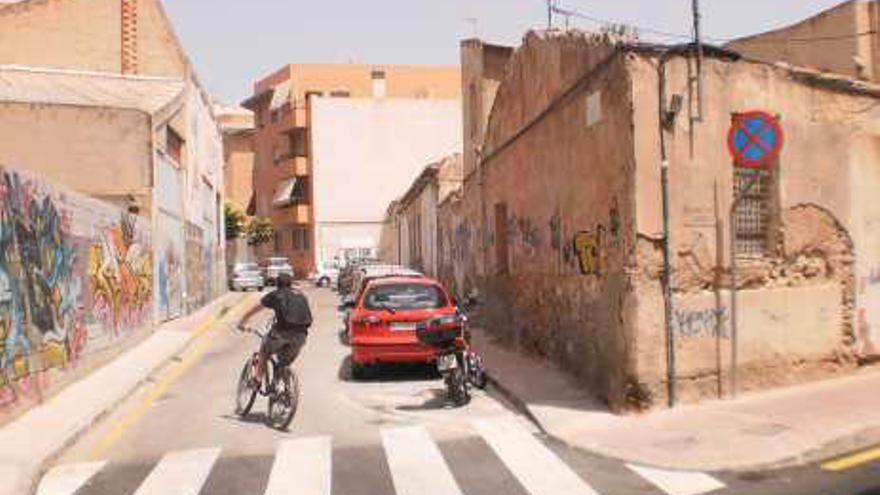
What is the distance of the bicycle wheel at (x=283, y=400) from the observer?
39.8ft

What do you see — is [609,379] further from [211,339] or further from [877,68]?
[211,339]

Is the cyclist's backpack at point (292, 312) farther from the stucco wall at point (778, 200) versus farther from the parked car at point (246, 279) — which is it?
the parked car at point (246, 279)

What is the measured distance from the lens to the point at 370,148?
70938 millimetres

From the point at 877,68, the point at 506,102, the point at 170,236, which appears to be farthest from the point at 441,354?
the point at 170,236

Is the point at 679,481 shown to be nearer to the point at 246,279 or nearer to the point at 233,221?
the point at 246,279

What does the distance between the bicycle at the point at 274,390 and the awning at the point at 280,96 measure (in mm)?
64603

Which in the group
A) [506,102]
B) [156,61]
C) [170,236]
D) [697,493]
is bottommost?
[697,493]

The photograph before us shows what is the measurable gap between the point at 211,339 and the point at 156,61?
17.4m

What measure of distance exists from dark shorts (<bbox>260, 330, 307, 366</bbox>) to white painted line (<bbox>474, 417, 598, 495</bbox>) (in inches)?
89.9

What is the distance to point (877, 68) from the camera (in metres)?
17.5

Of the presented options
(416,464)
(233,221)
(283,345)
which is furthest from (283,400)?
(233,221)

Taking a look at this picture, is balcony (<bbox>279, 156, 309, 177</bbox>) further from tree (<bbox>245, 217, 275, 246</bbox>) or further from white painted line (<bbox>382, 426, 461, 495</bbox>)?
white painted line (<bbox>382, 426, 461, 495</bbox>)

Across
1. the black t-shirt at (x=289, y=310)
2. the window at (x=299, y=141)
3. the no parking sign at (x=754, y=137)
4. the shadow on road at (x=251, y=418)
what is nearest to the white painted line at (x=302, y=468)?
the shadow on road at (x=251, y=418)

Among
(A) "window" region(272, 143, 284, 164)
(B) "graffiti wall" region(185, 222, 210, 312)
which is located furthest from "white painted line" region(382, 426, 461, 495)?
(A) "window" region(272, 143, 284, 164)
